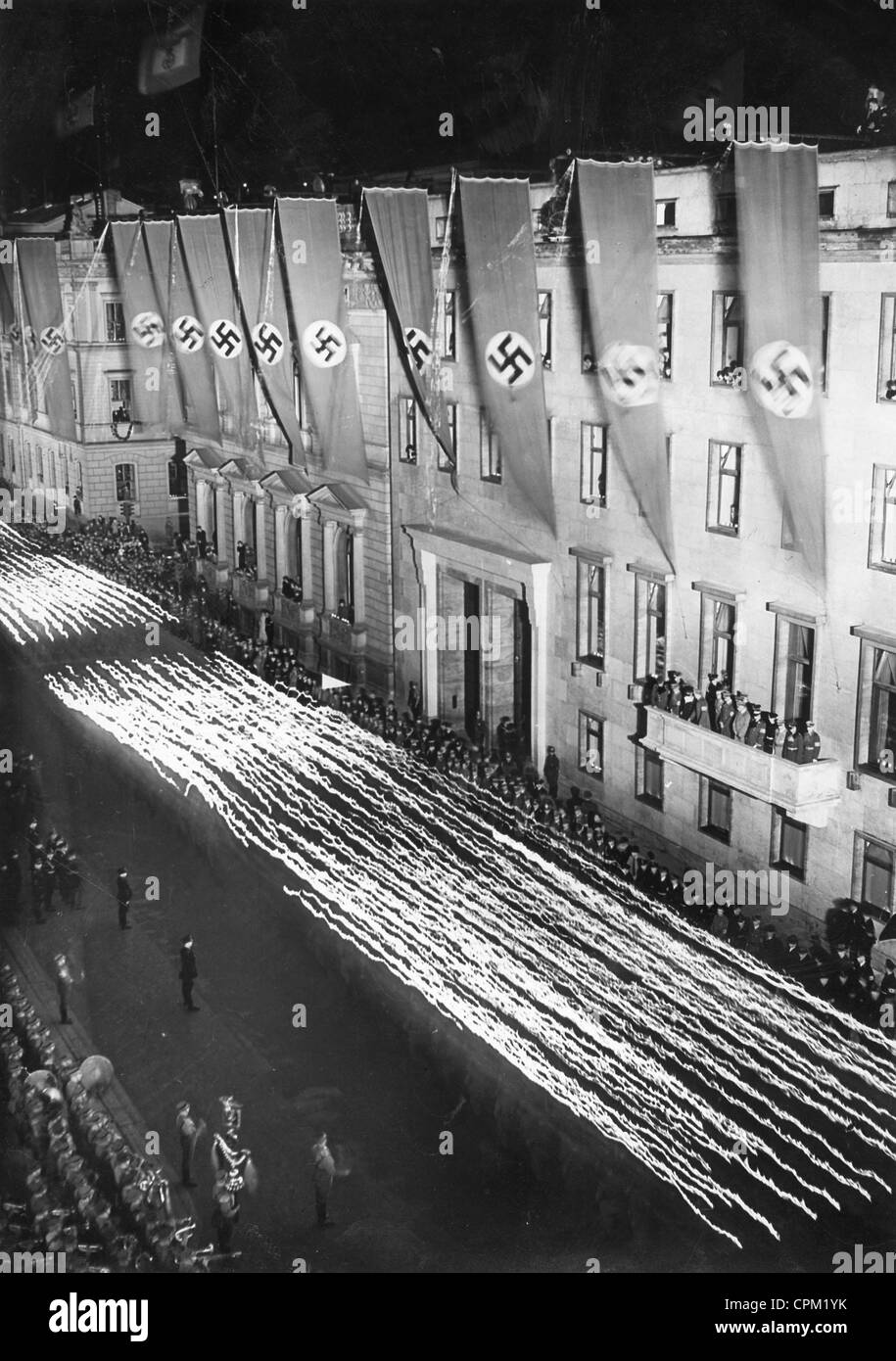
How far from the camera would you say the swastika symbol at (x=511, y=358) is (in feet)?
76.3

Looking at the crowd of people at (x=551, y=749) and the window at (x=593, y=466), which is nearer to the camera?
the crowd of people at (x=551, y=749)

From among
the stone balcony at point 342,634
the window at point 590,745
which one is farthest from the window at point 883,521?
the stone balcony at point 342,634

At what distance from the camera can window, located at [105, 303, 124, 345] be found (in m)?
26.2

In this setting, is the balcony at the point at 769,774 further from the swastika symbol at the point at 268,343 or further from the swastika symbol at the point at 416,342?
the swastika symbol at the point at 268,343

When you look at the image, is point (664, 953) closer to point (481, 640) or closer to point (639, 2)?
point (481, 640)

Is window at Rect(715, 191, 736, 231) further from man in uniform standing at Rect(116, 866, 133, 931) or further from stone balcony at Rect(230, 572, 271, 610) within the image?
man in uniform standing at Rect(116, 866, 133, 931)

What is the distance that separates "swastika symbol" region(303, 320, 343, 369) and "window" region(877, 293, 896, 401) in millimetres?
9252

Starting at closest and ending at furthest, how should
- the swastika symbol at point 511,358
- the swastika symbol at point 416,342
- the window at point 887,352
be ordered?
the window at point 887,352
the swastika symbol at point 511,358
the swastika symbol at point 416,342

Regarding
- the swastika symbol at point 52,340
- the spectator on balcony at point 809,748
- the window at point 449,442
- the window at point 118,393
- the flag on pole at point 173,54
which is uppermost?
the flag on pole at point 173,54

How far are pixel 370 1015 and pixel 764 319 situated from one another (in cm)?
1165

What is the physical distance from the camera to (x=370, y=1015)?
20.9 m

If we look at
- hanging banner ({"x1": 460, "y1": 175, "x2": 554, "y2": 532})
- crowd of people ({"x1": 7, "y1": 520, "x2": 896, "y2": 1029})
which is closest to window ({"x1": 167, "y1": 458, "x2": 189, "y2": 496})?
crowd of people ({"x1": 7, "y1": 520, "x2": 896, "y2": 1029})

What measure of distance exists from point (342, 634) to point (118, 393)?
676 cm

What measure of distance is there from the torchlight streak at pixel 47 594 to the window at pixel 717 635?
1104 cm
